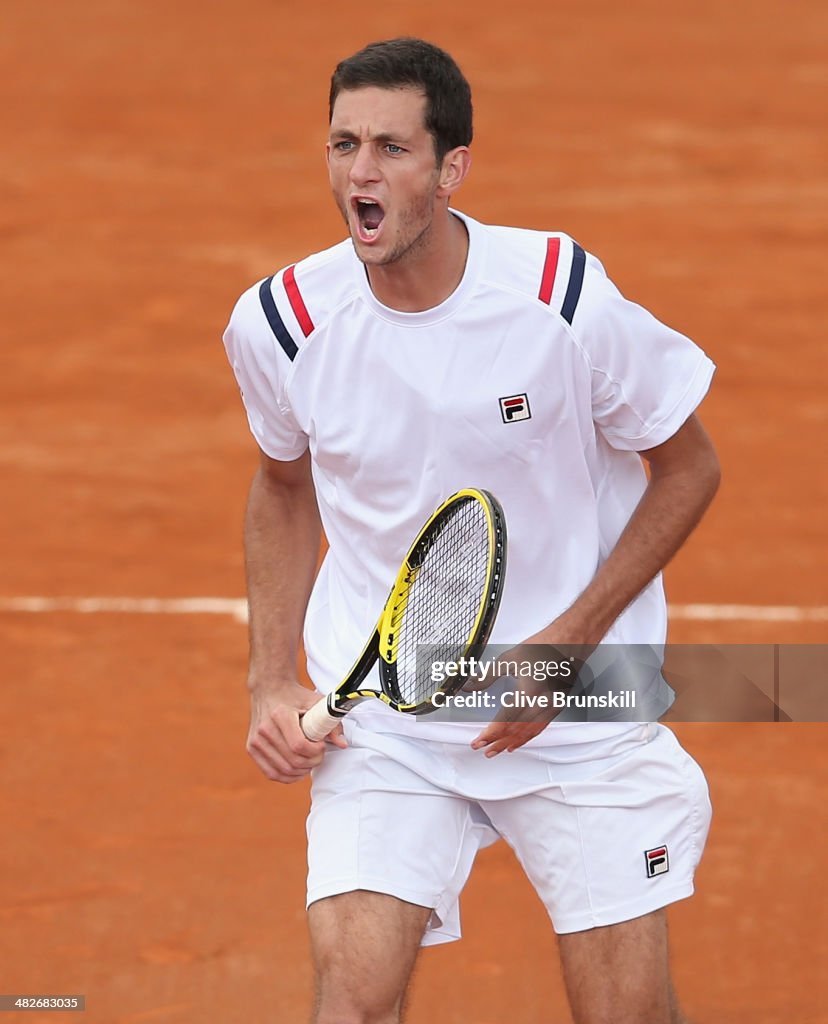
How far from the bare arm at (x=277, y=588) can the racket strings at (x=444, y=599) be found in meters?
0.37

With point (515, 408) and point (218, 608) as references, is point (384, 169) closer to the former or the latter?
point (515, 408)

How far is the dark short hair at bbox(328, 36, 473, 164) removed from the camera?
4227 mm

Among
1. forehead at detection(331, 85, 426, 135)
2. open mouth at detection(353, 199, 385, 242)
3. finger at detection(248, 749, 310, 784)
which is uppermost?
forehead at detection(331, 85, 426, 135)

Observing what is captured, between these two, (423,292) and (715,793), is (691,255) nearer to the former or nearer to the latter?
(715,793)

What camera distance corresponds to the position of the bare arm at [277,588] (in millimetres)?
4500

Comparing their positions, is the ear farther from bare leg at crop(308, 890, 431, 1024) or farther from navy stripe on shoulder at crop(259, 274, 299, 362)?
bare leg at crop(308, 890, 431, 1024)

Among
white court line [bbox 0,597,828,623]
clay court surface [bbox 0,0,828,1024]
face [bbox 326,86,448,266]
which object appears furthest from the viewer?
white court line [bbox 0,597,828,623]

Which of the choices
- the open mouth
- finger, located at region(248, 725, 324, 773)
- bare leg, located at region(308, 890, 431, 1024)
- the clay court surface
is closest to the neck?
the open mouth

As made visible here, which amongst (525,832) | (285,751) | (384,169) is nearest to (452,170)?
(384,169)

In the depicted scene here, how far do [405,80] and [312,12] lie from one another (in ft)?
51.6

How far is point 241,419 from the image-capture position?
1130 cm

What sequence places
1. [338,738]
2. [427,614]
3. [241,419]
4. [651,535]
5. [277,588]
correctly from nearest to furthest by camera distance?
[427,614] → [651,535] → [338,738] → [277,588] → [241,419]

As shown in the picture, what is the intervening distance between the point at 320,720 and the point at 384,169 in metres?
1.27

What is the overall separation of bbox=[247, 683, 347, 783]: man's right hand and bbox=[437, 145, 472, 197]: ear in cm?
125
